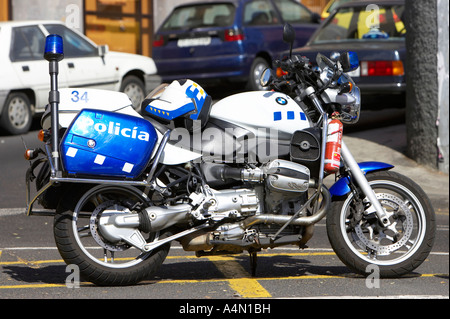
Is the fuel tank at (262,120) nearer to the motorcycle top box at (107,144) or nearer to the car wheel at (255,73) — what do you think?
the motorcycle top box at (107,144)

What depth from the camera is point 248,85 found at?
50.0 feet

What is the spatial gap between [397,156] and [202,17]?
5339 mm

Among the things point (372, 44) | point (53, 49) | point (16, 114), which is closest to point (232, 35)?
point (372, 44)

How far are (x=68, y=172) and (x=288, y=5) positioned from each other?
Result: 12235 mm

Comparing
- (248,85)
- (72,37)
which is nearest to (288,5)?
(248,85)

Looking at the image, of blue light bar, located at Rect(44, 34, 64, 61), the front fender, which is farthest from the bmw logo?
blue light bar, located at Rect(44, 34, 64, 61)

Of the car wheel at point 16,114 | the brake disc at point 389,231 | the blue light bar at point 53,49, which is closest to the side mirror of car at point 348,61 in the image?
the brake disc at point 389,231

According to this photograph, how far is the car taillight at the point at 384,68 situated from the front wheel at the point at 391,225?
236 inches

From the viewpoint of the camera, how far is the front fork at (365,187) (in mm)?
5691

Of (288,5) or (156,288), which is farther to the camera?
(288,5)

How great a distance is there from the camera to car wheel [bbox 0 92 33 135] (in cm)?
1234

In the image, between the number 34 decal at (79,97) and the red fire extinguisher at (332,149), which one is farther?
the red fire extinguisher at (332,149)

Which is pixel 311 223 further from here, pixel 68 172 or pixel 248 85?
pixel 248 85

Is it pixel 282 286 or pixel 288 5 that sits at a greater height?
pixel 288 5
